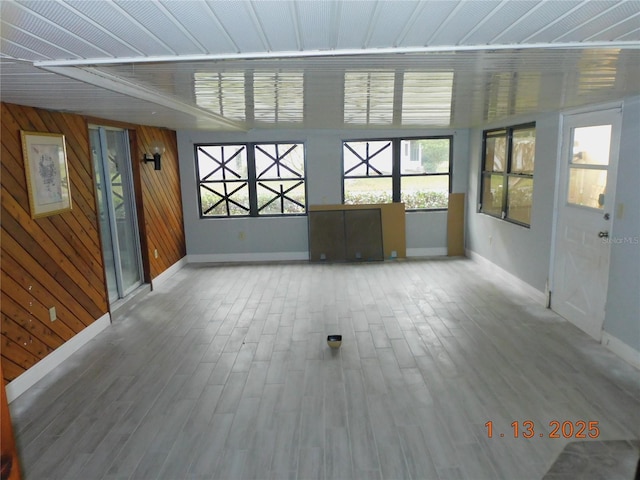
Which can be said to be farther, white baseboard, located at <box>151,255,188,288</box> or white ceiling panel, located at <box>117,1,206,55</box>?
white baseboard, located at <box>151,255,188,288</box>

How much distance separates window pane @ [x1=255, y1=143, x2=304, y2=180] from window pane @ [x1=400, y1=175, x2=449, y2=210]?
5.79ft

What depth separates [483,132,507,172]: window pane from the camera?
5.91 meters

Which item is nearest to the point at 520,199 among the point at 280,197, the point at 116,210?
the point at 280,197

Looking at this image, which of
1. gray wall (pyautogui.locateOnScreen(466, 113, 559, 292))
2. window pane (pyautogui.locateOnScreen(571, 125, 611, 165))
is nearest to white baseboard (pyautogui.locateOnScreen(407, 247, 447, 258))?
gray wall (pyautogui.locateOnScreen(466, 113, 559, 292))

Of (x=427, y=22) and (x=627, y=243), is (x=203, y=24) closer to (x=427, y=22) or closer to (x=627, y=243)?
(x=427, y=22)

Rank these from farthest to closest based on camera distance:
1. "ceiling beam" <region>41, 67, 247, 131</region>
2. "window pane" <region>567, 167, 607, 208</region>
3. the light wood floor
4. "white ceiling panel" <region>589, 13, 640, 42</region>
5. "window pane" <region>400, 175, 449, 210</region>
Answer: "window pane" <region>400, 175, 449, 210</region> → "window pane" <region>567, 167, 607, 208</region> → the light wood floor → "ceiling beam" <region>41, 67, 247, 131</region> → "white ceiling panel" <region>589, 13, 640, 42</region>

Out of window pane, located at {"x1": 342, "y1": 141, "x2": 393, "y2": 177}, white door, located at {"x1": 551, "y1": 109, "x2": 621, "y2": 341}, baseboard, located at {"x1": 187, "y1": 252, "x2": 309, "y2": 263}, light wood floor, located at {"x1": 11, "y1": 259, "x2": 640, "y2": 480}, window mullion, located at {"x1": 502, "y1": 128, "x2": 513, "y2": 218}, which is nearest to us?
light wood floor, located at {"x1": 11, "y1": 259, "x2": 640, "y2": 480}

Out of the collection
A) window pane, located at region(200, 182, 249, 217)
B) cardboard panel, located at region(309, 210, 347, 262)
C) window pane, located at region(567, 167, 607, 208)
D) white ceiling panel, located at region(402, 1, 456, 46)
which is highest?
white ceiling panel, located at region(402, 1, 456, 46)

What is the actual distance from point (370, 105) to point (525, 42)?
216 centimetres

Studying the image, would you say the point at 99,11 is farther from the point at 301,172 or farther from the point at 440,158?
the point at 440,158

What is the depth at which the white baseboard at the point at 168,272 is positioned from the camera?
5.97 meters

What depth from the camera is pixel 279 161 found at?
7164 mm

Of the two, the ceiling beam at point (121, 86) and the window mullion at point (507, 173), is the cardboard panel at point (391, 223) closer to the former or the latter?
the window mullion at point (507, 173)

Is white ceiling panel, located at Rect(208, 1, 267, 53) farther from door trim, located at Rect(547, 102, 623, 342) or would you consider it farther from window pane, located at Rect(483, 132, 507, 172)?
window pane, located at Rect(483, 132, 507, 172)
